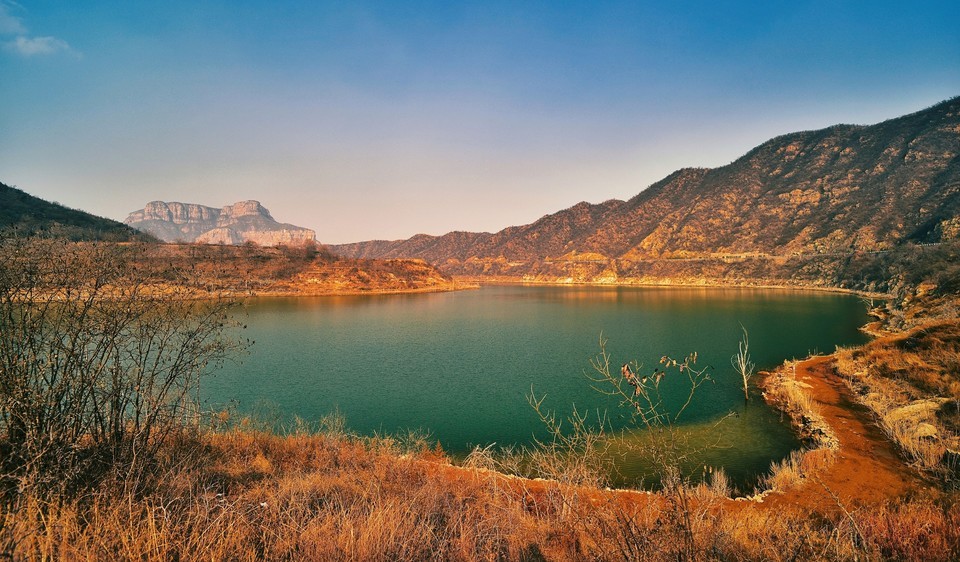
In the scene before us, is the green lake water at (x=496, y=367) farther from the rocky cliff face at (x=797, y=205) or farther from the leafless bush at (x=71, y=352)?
the rocky cliff face at (x=797, y=205)

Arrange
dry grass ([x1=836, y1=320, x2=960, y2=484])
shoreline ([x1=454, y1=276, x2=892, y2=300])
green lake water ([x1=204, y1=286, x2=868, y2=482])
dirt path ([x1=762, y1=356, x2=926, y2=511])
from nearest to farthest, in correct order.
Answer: dirt path ([x1=762, y1=356, x2=926, y2=511])
dry grass ([x1=836, y1=320, x2=960, y2=484])
green lake water ([x1=204, y1=286, x2=868, y2=482])
shoreline ([x1=454, y1=276, x2=892, y2=300])

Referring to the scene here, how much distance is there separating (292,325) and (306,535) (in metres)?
39.6

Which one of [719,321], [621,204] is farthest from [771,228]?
[621,204]

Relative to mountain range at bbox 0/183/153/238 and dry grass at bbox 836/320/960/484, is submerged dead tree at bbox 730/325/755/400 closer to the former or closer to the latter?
dry grass at bbox 836/320/960/484

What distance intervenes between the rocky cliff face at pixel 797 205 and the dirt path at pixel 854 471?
62.7 meters

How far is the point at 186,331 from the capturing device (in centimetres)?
530

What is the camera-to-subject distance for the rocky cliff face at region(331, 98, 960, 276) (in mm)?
74625

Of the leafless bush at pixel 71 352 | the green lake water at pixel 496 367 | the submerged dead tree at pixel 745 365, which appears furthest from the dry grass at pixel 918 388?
the leafless bush at pixel 71 352

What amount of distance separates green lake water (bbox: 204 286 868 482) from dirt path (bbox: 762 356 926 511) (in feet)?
5.13

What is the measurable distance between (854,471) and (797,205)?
4642 inches

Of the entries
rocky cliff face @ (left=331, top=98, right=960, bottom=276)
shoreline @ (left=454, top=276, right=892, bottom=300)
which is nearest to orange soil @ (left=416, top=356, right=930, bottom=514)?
shoreline @ (left=454, top=276, right=892, bottom=300)

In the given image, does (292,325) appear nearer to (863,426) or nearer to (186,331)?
(186,331)

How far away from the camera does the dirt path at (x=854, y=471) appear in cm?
858

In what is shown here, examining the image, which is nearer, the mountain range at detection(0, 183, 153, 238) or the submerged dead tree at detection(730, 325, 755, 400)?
the submerged dead tree at detection(730, 325, 755, 400)
